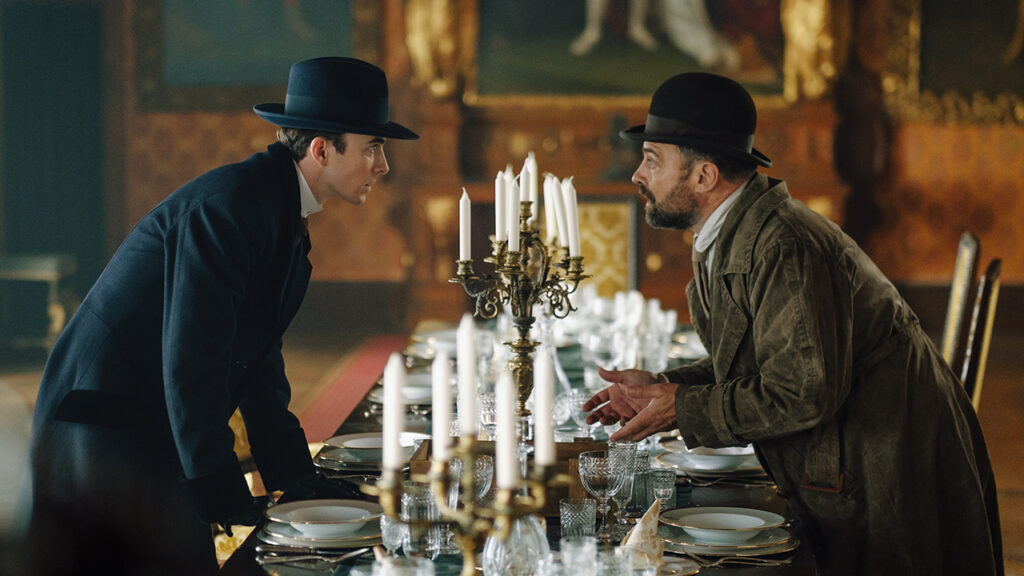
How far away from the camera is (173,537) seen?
2.42m

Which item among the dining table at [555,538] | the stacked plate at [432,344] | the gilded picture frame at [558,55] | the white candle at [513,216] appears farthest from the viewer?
the gilded picture frame at [558,55]

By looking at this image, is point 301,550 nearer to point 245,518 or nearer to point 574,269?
point 245,518

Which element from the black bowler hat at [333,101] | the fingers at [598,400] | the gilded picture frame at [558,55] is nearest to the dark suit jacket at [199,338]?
the black bowler hat at [333,101]

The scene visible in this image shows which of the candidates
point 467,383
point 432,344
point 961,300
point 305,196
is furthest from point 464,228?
point 432,344

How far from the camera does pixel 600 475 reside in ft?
6.35

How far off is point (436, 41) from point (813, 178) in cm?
318

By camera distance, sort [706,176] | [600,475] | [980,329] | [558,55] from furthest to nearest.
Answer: [558,55], [980,329], [706,176], [600,475]

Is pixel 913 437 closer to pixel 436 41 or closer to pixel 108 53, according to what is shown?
pixel 436 41

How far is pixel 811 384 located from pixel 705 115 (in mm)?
629

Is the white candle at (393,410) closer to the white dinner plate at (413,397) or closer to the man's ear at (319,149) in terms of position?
the man's ear at (319,149)

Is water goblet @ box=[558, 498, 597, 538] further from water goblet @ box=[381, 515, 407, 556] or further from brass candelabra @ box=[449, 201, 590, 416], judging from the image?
brass candelabra @ box=[449, 201, 590, 416]

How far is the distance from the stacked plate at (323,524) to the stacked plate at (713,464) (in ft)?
2.46

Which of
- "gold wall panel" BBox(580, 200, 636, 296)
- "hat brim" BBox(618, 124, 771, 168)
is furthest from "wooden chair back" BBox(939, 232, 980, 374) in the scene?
"gold wall panel" BBox(580, 200, 636, 296)

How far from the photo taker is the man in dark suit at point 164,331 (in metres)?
2.26
